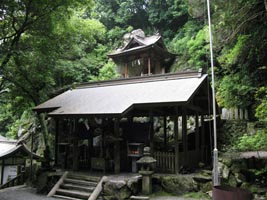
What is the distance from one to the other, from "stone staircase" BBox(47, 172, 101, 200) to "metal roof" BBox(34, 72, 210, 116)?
2537 mm

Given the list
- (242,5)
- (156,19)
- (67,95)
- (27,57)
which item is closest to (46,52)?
(27,57)

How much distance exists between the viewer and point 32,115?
2073cm

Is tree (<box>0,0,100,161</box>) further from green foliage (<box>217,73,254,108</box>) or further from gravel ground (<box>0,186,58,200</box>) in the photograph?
green foliage (<box>217,73,254,108</box>)

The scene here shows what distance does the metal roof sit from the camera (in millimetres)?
9328

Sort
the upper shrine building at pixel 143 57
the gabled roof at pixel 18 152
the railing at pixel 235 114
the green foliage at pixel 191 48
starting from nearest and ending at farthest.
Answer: the gabled roof at pixel 18 152, the railing at pixel 235 114, the green foliage at pixel 191 48, the upper shrine building at pixel 143 57

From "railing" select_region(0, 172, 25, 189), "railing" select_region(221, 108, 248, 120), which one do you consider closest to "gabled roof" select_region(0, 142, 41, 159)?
"railing" select_region(0, 172, 25, 189)

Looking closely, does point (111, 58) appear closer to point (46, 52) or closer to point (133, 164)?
point (46, 52)

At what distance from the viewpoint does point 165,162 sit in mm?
9992

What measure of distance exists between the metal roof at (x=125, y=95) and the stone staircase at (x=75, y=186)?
2537 mm

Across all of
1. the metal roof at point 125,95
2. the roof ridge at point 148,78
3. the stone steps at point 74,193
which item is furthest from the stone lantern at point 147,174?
the roof ridge at point 148,78

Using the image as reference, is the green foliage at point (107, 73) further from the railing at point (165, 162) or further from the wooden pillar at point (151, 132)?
the railing at point (165, 162)

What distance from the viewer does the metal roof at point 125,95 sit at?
9.33m

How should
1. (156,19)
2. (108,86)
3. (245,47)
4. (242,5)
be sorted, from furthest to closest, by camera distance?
Result: (156,19) → (108,86) → (245,47) → (242,5)

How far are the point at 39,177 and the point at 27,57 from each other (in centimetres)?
535
